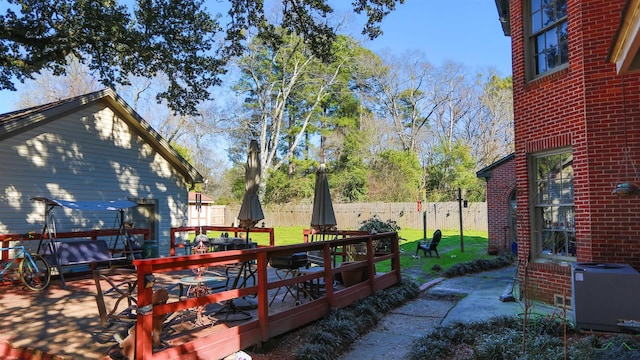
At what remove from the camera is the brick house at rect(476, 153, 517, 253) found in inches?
611

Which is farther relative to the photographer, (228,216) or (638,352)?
(228,216)

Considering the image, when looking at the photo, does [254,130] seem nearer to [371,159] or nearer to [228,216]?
[228,216]

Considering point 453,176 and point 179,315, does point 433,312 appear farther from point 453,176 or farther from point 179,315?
point 453,176

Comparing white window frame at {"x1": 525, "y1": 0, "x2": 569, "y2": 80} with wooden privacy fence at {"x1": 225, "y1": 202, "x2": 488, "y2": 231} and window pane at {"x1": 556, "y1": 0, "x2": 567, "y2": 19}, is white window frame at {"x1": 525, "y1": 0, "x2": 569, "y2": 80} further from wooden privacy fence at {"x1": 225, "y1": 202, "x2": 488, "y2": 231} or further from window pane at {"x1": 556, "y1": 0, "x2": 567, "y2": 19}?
wooden privacy fence at {"x1": 225, "y1": 202, "x2": 488, "y2": 231}

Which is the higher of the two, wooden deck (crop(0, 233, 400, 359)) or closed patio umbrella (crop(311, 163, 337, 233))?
closed patio umbrella (crop(311, 163, 337, 233))

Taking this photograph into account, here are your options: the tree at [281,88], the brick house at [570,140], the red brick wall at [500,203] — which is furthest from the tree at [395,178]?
the brick house at [570,140]

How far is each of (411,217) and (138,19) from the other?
20435 mm

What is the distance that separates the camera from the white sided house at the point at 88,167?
10133mm

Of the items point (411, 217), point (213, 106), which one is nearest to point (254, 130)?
point (213, 106)

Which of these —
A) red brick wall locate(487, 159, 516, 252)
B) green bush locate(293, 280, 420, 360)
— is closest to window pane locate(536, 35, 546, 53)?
green bush locate(293, 280, 420, 360)

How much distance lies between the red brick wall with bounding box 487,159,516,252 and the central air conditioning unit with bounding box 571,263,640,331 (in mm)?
9924

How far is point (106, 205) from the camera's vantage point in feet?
30.1

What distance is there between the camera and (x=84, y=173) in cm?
1155

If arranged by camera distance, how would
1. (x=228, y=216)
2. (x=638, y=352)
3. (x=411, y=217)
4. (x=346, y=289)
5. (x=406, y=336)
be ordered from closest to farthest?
(x=638, y=352) < (x=406, y=336) < (x=346, y=289) < (x=411, y=217) < (x=228, y=216)
